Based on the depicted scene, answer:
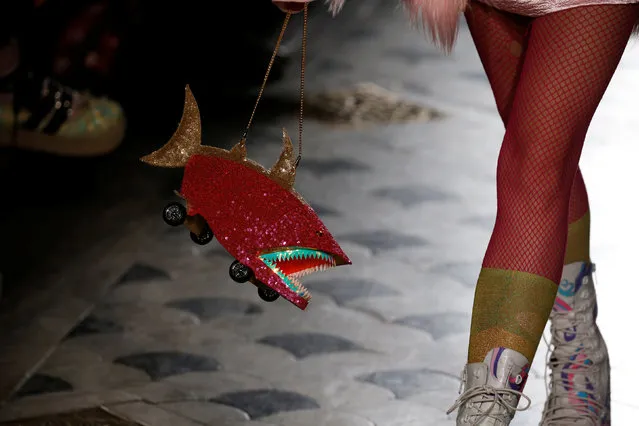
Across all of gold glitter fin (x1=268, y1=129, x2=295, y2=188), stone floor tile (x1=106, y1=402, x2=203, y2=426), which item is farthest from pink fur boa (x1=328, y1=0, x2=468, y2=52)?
stone floor tile (x1=106, y1=402, x2=203, y2=426)

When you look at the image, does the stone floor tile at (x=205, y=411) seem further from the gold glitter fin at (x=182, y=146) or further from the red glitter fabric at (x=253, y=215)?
the gold glitter fin at (x=182, y=146)

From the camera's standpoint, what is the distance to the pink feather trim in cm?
197

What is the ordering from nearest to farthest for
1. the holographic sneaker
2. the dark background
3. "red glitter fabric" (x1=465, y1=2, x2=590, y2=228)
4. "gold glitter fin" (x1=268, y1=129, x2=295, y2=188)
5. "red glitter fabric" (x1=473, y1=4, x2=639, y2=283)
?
"red glitter fabric" (x1=473, y1=4, x2=639, y2=283)
"gold glitter fin" (x1=268, y1=129, x2=295, y2=188)
"red glitter fabric" (x1=465, y1=2, x2=590, y2=228)
the dark background
the holographic sneaker

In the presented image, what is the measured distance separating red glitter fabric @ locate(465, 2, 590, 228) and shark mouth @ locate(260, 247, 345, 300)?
443 millimetres

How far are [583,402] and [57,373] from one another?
3.60 feet

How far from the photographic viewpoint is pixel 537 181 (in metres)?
1.84

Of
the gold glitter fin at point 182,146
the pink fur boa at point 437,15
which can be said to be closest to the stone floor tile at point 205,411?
the gold glitter fin at point 182,146

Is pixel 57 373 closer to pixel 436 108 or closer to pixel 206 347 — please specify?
pixel 206 347

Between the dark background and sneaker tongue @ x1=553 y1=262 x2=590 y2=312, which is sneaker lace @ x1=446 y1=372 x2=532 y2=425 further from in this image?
the dark background

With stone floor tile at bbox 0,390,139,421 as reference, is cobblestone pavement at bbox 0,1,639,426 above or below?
above

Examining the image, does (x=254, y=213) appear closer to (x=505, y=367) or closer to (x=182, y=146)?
(x=182, y=146)

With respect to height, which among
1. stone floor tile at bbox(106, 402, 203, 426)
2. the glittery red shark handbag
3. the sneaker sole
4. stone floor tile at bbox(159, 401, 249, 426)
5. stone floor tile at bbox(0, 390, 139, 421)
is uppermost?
the glittery red shark handbag

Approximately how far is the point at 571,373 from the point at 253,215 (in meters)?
0.68

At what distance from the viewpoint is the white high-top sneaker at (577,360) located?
83.0 inches
